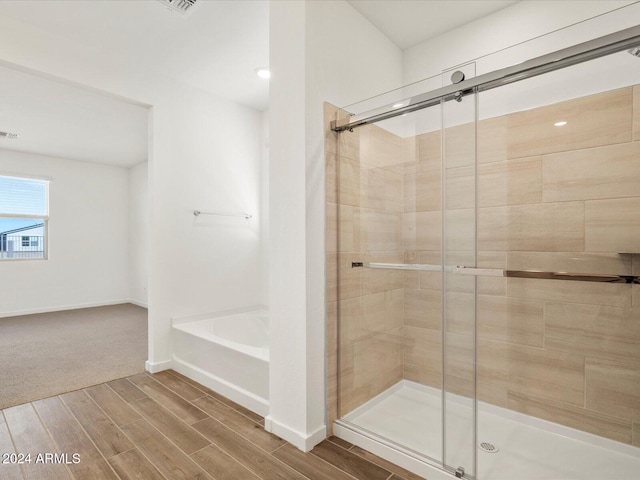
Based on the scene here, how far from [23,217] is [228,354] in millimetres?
5049

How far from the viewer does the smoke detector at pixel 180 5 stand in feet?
6.73

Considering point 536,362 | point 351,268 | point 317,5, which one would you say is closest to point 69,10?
point 317,5

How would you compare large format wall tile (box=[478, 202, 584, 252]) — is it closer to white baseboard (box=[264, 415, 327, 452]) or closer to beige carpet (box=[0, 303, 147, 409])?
white baseboard (box=[264, 415, 327, 452])

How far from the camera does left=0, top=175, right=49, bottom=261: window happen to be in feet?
17.0

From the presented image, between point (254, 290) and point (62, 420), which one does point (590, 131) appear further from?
Result: point (62, 420)

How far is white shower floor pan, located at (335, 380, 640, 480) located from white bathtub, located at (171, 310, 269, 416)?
1.98 ft

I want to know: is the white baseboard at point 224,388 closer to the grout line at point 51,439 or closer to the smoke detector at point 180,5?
the grout line at point 51,439

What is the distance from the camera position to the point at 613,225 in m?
1.61

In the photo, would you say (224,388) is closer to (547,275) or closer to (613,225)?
(547,275)

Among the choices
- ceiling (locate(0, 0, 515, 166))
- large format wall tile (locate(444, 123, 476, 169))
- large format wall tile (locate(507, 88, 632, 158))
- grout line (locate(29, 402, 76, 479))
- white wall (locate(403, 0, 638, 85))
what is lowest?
grout line (locate(29, 402, 76, 479))

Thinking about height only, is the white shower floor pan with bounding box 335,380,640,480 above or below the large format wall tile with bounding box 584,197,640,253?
below

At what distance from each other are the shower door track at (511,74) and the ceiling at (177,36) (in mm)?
790

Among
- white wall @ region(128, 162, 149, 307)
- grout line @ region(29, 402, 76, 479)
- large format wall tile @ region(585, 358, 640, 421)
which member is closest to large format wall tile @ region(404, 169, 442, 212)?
large format wall tile @ region(585, 358, 640, 421)

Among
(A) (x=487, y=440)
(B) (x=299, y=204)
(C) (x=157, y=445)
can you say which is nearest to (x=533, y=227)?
(A) (x=487, y=440)
